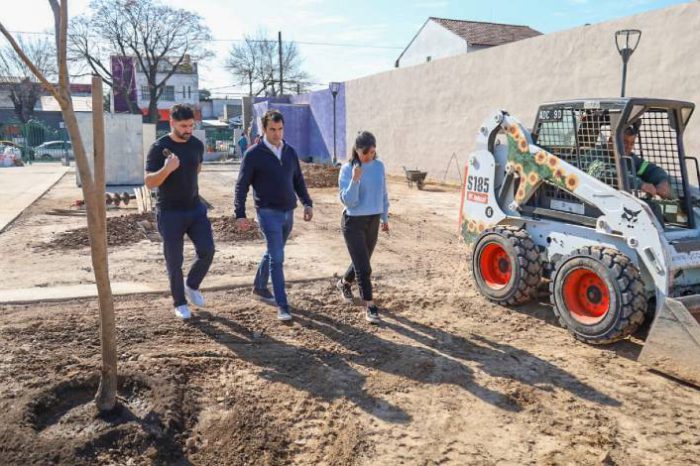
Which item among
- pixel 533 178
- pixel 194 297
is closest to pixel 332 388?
pixel 194 297

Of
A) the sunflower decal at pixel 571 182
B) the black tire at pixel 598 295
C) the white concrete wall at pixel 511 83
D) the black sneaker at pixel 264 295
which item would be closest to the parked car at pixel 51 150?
the white concrete wall at pixel 511 83

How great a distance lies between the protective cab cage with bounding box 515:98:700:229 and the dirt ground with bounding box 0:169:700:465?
1096 mm

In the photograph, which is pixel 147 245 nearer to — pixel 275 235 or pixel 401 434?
pixel 275 235

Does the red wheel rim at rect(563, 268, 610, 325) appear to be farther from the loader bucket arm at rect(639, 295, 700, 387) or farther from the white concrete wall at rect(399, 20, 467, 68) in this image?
the white concrete wall at rect(399, 20, 467, 68)

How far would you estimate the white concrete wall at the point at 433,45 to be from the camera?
113 feet

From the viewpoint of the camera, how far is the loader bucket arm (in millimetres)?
3963

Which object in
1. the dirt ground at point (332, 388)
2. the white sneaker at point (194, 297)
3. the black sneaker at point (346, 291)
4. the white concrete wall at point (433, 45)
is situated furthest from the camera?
the white concrete wall at point (433, 45)

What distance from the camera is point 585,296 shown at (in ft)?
16.5

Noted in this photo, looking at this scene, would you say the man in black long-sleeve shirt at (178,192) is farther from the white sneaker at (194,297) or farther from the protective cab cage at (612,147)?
the protective cab cage at (612,147)

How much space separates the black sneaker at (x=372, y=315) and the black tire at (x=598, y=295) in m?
1.57

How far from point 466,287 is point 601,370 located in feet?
7.80

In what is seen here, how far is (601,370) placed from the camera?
4355mm

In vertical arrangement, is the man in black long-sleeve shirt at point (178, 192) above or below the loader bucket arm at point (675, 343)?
above

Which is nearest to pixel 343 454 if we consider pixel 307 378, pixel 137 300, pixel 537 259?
pixel 307 378
